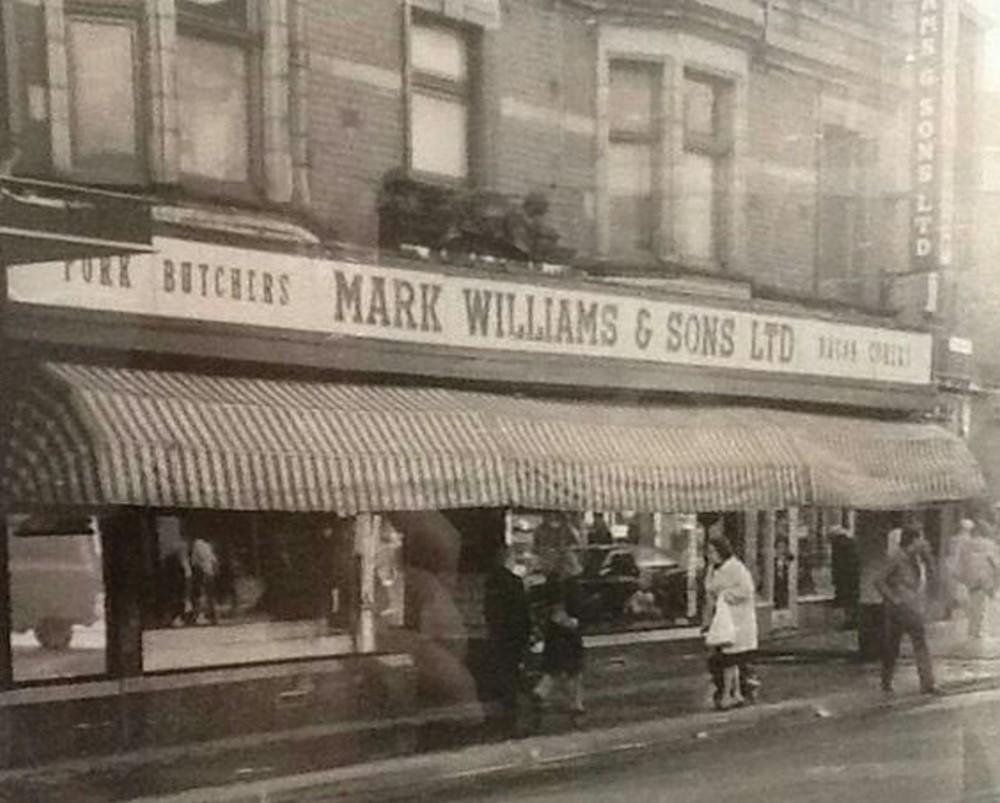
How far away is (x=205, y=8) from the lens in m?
2.33

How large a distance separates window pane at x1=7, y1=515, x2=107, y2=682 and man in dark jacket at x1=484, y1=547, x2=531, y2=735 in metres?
0.83

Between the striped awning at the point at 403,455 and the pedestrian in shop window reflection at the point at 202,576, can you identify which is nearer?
the striped awning at the point at 403,455

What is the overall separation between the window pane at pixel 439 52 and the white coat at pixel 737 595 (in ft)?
3.50

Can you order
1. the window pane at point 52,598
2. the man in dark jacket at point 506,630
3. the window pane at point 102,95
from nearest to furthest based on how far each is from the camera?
1. the window pane at point 102,95
2. the man in dark jacket at point 506,630
3. the window pane at point 52,598

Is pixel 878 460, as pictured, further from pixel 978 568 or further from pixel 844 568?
pixel 844 568

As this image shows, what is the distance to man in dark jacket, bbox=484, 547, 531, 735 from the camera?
2498 mm

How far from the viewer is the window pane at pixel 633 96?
2.52 m

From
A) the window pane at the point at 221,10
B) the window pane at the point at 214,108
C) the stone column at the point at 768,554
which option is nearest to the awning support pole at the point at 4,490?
the window pane at the point at 214,108

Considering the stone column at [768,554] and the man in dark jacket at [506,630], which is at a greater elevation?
the stone column at [768,554]

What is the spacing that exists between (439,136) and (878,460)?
0.99m

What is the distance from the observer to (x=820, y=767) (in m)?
2.57

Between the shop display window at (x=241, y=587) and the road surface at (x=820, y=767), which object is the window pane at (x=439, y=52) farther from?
the road surface at (x=820, y=767)

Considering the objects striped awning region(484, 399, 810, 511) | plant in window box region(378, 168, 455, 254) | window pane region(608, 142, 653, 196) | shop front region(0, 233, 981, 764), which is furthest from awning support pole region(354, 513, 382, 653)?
window pane region(608, 142, 653, 196)

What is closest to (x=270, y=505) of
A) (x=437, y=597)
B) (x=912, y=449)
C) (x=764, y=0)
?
(x=437, y=597)
